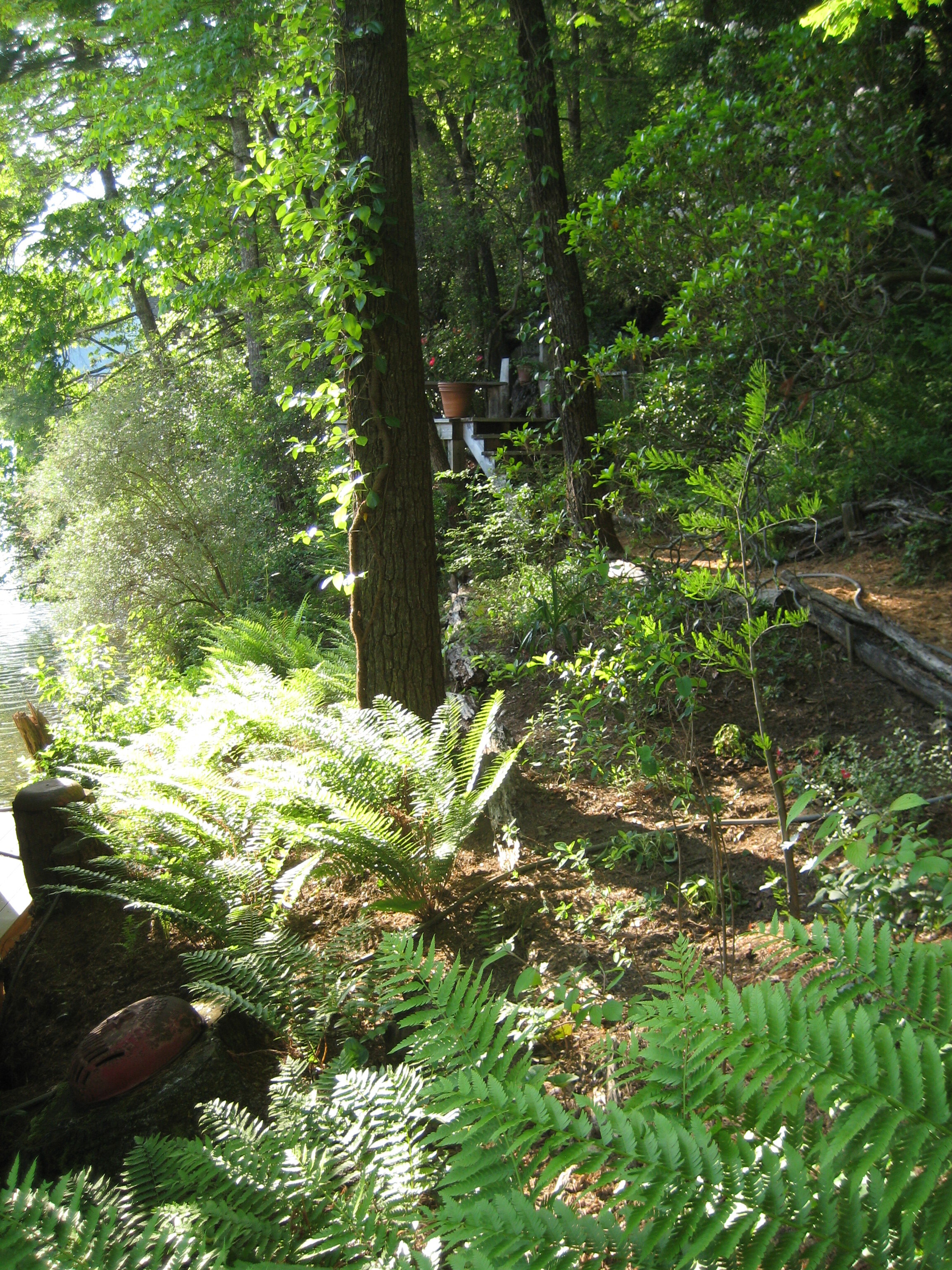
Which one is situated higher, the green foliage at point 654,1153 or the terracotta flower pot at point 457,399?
the terracotta flower pot at point 457,399

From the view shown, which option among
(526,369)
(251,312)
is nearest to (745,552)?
(526,369)

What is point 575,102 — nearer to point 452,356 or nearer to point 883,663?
point 452,356

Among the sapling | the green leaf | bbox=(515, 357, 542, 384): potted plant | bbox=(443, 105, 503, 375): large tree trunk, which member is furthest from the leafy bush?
bbox=(443, 105, 503, 375): large tree trunk

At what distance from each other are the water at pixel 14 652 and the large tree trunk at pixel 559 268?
446 centimetres

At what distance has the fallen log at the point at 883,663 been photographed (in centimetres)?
382

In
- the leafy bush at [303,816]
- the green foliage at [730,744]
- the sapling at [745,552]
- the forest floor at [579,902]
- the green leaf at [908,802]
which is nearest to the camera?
the green leaf at [908,802]

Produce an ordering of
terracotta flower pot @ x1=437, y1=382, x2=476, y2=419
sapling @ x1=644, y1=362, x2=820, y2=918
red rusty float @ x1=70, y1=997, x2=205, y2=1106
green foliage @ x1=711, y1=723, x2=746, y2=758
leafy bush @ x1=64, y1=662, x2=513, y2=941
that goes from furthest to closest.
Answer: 1. terracotta flower pot @ x1=437, y1=382, x2=476, y2=419
2. green foliage @ x1=711, y1=723, x2=746, y2=758
3. leafy bush @ x1=64, y1=662, x2=513, y2=941
4. red rusty float @ x1=70, y1=997, x2=205, y2=1106
5. sapling @ x1=644, y1=362, x2=820, y2=918

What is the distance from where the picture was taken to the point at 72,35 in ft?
28.1

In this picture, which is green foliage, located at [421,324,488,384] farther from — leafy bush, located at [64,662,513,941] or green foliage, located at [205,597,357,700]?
leafy bush, located at [64,662,513,941]

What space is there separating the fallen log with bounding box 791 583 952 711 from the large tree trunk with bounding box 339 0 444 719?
1814 mm

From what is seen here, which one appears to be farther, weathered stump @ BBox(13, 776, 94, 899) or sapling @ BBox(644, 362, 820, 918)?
weathered stump @ BBox(13, 776, 94, 899)

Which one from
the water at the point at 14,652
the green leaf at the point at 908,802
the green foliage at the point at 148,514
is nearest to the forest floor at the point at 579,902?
the green leaf at the point at 908,802

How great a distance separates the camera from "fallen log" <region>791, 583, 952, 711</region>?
3820 millimetres

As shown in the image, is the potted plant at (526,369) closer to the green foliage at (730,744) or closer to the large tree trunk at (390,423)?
the large tree trunk at (390,423)
